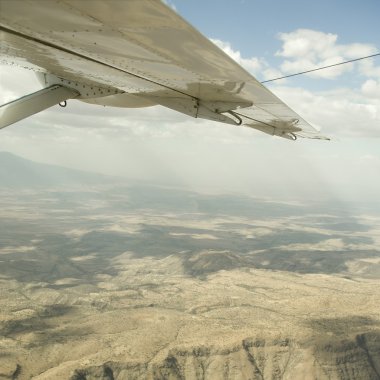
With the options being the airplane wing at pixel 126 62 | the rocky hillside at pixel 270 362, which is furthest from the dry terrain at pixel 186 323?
the airplane wing at pixel 126 62

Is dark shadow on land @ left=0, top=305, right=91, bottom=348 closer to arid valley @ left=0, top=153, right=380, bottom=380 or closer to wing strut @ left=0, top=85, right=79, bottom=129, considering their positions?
arid valley @ left=0, top=153, right=380, bottom=380

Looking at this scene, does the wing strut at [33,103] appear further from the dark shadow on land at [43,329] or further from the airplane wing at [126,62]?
the dark shadow on land at [43,329]

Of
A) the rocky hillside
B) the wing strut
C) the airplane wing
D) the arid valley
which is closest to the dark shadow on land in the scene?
the arid valley

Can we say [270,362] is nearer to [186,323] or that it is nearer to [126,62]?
[186,323]

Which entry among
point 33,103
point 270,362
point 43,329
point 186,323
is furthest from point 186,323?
point 33,103

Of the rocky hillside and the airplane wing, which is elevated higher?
the airplane wing
